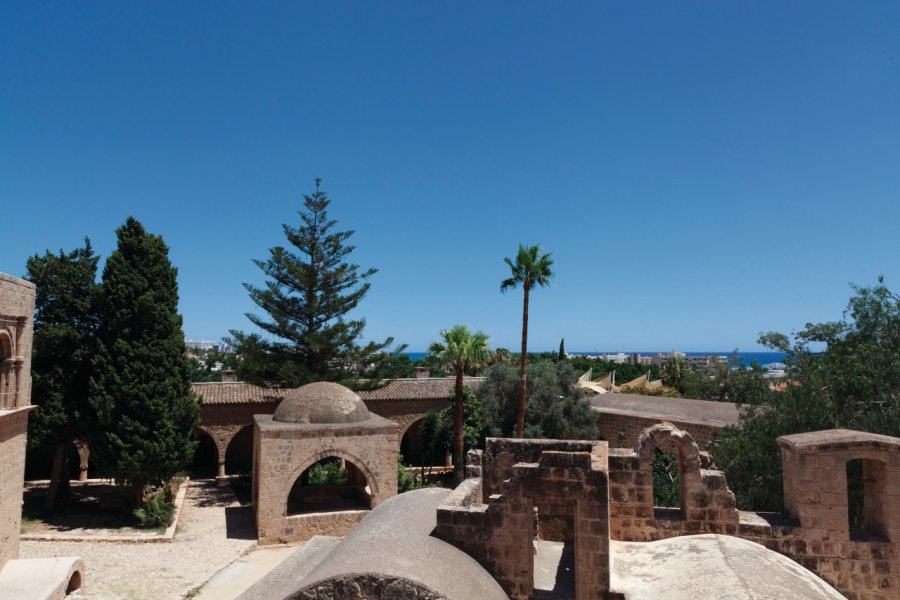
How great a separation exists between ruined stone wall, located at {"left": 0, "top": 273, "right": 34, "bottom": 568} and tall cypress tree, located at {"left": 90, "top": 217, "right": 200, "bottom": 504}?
3.28m

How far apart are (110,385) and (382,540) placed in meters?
11.6

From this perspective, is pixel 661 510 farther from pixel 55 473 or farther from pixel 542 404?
pixel 55 473

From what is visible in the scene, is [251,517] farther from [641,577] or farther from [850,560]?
[850,560]

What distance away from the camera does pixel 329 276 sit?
72.4ft

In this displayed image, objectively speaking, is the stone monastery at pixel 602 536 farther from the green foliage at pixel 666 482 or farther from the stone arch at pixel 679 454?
the green foliage at pixel 666 482

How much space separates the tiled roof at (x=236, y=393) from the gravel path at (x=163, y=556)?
5.72 m

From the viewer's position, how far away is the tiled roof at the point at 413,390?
75.2ft

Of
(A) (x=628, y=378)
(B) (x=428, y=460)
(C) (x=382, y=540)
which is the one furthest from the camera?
(A) (x=628, y=378)

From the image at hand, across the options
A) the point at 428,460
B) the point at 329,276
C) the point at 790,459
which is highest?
the point at 329,276

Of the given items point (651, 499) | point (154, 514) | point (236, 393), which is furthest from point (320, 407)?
point (651, 499)

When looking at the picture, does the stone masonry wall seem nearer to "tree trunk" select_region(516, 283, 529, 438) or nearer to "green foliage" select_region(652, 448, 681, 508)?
"green foliage" select_region(652, 448, 681, 508)

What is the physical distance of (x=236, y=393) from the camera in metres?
21.3

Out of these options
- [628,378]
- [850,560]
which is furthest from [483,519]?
[628,378]

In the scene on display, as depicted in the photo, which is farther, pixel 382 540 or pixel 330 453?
pixel 330 453
